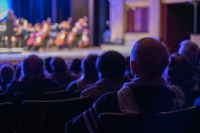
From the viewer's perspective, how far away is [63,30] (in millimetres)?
10516

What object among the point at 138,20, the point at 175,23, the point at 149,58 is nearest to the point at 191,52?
the point at 149,58

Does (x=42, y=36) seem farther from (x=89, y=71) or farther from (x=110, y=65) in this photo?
(x=110, y=65)

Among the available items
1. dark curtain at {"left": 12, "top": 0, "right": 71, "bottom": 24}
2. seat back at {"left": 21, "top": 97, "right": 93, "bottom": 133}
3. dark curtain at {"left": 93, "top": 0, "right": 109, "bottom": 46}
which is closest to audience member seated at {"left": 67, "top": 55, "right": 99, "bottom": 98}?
seat back at {"left": 21, "top": 97, "right": 93, "bottom": 133}

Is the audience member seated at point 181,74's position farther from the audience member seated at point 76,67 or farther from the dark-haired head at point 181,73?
the audience member seated at point 76,67

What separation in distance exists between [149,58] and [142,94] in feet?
0.52

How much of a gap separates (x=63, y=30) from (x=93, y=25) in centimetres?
243

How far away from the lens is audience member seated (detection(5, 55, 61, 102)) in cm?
231

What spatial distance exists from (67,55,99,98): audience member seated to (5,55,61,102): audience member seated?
14 cm

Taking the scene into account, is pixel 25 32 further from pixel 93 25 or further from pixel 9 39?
pixel 93 25

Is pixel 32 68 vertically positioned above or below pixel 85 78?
above

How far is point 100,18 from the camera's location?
12.6 m

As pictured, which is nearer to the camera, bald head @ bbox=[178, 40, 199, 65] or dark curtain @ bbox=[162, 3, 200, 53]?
bald head @ bbox=[178, 40, 199, 65]

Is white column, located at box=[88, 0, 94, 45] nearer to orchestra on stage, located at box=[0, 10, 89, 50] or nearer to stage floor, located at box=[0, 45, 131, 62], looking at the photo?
orchestra on stage, located at box=[0, 10, 89, 50]

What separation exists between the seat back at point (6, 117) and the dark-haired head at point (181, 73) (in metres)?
1.17
